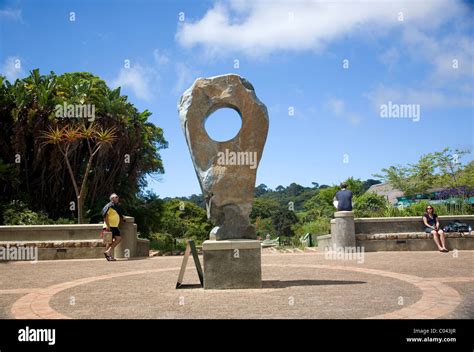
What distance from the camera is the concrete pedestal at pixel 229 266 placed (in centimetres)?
693

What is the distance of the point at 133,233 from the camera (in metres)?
13.3

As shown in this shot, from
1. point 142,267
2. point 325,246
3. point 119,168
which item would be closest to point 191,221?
point 119,168

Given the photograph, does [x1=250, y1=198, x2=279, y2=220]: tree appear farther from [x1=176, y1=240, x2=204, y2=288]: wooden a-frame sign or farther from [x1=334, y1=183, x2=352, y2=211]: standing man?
[x1=176, y1=240, x2=204, y2=288]: wooden a-frame sign

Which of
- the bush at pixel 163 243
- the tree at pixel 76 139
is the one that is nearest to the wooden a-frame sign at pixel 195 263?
the tree at pixel 76 139

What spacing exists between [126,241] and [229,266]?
681 centimetres

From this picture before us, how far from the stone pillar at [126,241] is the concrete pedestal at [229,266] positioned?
6.53 m

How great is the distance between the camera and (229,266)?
6.95 metres

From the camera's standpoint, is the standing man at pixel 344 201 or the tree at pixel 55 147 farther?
the tree at pixel 55 147

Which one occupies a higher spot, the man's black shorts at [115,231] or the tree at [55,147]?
the tree at [55,147]

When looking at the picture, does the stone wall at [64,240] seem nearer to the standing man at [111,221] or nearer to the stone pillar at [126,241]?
the stone pillar at [126,241]

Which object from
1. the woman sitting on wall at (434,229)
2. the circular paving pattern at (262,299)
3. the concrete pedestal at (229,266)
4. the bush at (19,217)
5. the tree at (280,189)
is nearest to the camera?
the circular paving pattern at (262,299)

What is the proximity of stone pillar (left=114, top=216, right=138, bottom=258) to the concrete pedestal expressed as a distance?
21.4ft
